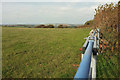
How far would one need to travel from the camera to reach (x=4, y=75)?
2.82 meters

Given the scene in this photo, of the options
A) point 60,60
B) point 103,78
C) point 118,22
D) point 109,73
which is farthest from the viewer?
point 60,60

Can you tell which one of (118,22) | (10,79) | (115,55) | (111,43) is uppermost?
(118,22)

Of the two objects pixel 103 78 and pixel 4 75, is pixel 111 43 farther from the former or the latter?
pixel 4 75

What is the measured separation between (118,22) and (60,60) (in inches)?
89.6

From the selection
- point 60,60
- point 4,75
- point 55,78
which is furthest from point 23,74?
point 60,60

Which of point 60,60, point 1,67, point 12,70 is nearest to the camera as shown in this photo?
point 12,70

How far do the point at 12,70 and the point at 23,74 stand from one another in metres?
0.50

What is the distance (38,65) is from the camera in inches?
134

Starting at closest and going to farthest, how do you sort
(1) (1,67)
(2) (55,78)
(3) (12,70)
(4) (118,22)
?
(2) (55,78), (4) (118,22), (3) (12,70), (1) (1,67)

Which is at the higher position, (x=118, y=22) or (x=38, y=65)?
(x=118, y=22)

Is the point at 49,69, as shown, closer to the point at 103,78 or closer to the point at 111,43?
the point at 103,78

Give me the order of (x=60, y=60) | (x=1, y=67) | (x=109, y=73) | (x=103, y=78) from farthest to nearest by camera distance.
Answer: (x=60, y=60), (x=1, y=67), (x=109, y=73), (x=103, y=78)

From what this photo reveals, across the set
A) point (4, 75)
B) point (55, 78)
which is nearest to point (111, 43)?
point (55, 78)

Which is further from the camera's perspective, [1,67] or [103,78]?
[1,67]
